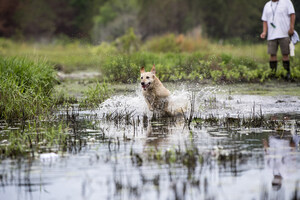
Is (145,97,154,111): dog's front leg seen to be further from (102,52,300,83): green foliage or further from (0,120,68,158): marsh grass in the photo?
(102,52,300,83): green foliage

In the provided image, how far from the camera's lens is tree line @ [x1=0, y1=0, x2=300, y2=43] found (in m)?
42.0

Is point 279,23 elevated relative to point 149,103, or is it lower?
elevated

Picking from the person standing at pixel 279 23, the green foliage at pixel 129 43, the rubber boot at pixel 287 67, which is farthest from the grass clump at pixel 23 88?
the green foliage at pixel 129 43

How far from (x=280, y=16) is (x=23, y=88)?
7.10 m

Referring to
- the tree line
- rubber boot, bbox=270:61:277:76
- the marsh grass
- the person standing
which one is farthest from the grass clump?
the tree line

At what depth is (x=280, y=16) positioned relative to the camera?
42.4ft

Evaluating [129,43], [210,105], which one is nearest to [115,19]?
[129,43]

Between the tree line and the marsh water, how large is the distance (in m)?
32.7

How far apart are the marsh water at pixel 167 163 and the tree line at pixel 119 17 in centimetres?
3269

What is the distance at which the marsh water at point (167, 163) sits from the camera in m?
4.13

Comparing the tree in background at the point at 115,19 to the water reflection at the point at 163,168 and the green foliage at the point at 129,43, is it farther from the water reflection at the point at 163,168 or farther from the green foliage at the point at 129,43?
the water reflection at the point at 163,168

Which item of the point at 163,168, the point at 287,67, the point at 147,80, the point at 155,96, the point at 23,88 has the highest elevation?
the point at 287,67

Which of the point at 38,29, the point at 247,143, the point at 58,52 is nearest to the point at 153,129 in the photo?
the point at 247,143

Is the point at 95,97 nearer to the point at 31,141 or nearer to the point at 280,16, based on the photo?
the point at 31,141
